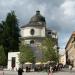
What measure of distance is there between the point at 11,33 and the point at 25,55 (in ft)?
52.3

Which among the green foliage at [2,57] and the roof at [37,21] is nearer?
the green foliage at [2,57]

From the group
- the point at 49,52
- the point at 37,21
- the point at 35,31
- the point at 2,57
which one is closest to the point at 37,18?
the point at 37,21

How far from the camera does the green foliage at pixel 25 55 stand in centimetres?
9944

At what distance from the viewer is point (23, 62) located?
3922 inches

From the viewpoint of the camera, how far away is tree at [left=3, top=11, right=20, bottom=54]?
11134cm

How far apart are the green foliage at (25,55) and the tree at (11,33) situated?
771 cm

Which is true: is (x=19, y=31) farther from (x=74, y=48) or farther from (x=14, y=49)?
(x=74, y=48)

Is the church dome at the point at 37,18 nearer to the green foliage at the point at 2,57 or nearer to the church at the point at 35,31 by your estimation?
the church at the point at 35,31

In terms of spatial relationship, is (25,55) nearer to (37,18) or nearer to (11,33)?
(11,33)

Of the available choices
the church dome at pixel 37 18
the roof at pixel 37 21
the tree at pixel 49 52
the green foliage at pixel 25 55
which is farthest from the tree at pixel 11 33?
the tree at pixel 49 52

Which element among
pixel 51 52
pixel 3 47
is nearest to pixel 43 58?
pixel 51 52

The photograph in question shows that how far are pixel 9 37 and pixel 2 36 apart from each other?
7.45 feet

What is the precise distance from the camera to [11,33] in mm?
114000

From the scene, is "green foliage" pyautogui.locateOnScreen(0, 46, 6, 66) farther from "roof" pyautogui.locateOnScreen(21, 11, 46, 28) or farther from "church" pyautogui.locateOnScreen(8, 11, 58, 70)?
"roof" pyautogui.locateOnScreen(21, 11, 46, 28)
